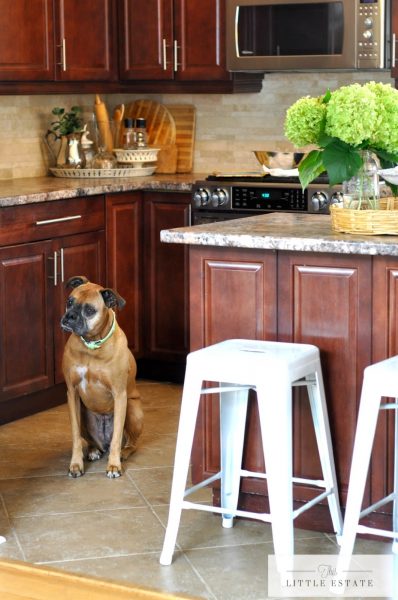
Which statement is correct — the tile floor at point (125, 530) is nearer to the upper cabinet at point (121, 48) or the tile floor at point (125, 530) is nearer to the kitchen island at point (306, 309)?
the kitchen island at point (306, 309)

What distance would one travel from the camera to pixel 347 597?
3199mm

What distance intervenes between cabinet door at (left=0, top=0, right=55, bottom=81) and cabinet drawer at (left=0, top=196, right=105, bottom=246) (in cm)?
67

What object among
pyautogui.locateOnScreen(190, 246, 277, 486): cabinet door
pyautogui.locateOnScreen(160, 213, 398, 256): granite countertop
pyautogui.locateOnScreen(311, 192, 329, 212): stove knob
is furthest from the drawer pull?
pyautogui.locateOnScreen(190, 246, 277, 486): cabinet door

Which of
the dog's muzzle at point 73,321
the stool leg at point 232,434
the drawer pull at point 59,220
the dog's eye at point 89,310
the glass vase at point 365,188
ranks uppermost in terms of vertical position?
the glass vase at point 365,188

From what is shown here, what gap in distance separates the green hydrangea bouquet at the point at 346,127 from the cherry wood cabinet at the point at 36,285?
174 cm

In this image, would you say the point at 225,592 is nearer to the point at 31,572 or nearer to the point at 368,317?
the point at 31,572

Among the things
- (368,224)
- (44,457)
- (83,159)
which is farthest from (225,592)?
(83,159)

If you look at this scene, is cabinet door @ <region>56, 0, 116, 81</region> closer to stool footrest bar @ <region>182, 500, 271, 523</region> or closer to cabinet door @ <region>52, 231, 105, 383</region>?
cabinet door @ <region>52, 231, 105, 383</region>

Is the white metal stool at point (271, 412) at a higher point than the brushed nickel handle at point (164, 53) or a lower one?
lower

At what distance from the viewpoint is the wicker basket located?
3.49 m

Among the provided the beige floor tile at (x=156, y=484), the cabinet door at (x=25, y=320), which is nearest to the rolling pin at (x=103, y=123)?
the cabinet door at (x=25, y=320)

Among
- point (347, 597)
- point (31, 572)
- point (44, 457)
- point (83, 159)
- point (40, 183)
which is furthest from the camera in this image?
point (83, 159)

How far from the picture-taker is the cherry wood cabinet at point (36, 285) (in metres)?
4.93

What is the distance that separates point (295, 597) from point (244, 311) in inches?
36.2
